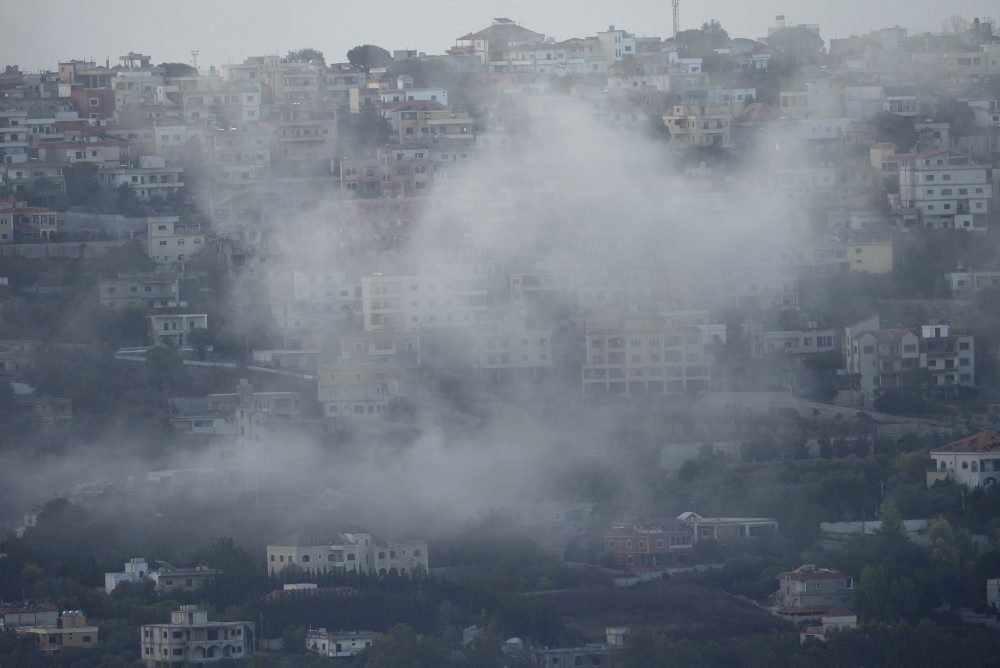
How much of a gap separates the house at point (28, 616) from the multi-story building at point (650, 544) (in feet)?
13.7

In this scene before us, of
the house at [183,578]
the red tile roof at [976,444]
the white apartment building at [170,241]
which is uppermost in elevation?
the white apartment building at [170,241]

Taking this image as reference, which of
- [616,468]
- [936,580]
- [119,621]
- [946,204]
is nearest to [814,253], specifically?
[946,204]

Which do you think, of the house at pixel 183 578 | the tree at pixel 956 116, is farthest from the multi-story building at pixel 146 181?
the house at pixel 183 578

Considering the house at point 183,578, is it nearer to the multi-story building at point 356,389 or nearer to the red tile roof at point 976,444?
the multi-story building at point 356,389

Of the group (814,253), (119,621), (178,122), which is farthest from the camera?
(178,122)

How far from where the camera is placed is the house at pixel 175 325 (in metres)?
30.5

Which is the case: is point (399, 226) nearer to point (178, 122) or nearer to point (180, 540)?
point (178, 122)

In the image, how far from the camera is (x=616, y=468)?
2725 cm

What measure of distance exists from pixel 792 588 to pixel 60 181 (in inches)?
504

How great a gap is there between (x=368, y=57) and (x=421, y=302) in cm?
1252

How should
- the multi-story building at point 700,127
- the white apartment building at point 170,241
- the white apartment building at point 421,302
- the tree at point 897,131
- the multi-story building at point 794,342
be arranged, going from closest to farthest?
1. the multi-story building at point 794,342
2. the white apartment building at point 421,302
3. the white apartment building at point 170,241
4. the tree at point 897,131
5. the multi-story building at point 700,127

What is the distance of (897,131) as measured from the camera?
36.7m

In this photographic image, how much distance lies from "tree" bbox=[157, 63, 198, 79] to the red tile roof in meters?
16.2

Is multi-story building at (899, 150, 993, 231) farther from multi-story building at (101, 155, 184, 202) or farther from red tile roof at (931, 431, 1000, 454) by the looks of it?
multi-story building at (101, 155, 184, 202)
